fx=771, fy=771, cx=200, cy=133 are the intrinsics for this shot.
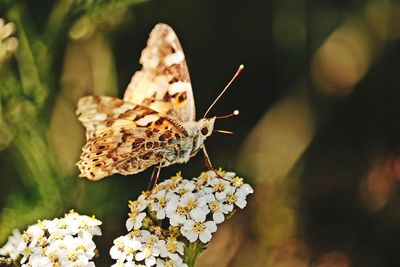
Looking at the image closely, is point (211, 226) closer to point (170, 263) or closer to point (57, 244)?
point (170, 263)

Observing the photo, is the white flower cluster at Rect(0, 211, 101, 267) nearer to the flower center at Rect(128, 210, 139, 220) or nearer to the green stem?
the flower center at Rect(128, 210, 139, 220)

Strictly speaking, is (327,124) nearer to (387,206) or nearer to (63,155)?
(387,206)

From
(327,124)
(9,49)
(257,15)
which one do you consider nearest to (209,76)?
(257,15)

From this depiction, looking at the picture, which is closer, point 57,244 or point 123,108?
point 57,244

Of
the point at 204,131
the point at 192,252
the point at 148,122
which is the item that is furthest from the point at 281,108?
the point at 192,252

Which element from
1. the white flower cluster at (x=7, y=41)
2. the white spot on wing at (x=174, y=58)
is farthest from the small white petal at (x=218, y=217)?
the white flower cluster at (x=7, y=41)

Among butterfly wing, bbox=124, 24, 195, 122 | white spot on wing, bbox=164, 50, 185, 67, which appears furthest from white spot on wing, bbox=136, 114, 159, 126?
white spot on wing, bbox=164, 50, 185, 67

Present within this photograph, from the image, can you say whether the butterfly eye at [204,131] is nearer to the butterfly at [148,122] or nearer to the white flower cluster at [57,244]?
the butterfly at [148,122]
